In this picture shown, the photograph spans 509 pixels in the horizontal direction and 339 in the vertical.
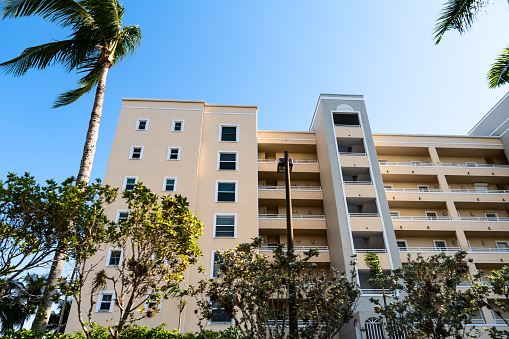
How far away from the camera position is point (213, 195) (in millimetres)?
25016

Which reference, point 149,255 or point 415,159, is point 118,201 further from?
point 415,159

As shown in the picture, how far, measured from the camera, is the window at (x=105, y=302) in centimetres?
2024

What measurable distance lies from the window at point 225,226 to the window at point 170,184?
3514 millimetres

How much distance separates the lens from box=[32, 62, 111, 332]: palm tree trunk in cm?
1141

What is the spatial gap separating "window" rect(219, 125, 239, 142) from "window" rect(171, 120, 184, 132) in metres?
3.05

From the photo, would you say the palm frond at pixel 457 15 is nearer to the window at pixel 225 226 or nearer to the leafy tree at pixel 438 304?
the leafy tree at pixel 438 304

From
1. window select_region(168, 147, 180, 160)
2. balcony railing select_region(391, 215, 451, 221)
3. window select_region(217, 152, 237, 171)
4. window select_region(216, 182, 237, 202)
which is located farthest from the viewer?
balcony railing select_region(391, 215, 451, 221)

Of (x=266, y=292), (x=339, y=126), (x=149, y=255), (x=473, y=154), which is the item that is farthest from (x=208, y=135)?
(x=473, y=154)

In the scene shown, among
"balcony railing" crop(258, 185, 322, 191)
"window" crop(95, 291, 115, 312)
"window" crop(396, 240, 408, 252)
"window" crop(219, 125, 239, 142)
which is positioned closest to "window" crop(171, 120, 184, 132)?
"window" crop(219, 125, 239, 142)

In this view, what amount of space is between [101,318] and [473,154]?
111 feet

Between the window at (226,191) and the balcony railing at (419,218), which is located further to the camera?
the balcony railing at (419,218)

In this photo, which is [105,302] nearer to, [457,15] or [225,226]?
[225,226]

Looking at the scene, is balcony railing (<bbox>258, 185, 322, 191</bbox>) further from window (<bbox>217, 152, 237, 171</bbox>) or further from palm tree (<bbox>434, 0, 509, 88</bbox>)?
palm tree (<bbox>434, 0, 509, 88</bbox>)

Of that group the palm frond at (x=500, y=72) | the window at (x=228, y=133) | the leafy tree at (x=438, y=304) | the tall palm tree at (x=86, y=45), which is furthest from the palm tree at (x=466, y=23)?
the window at (x=228, y=133)
